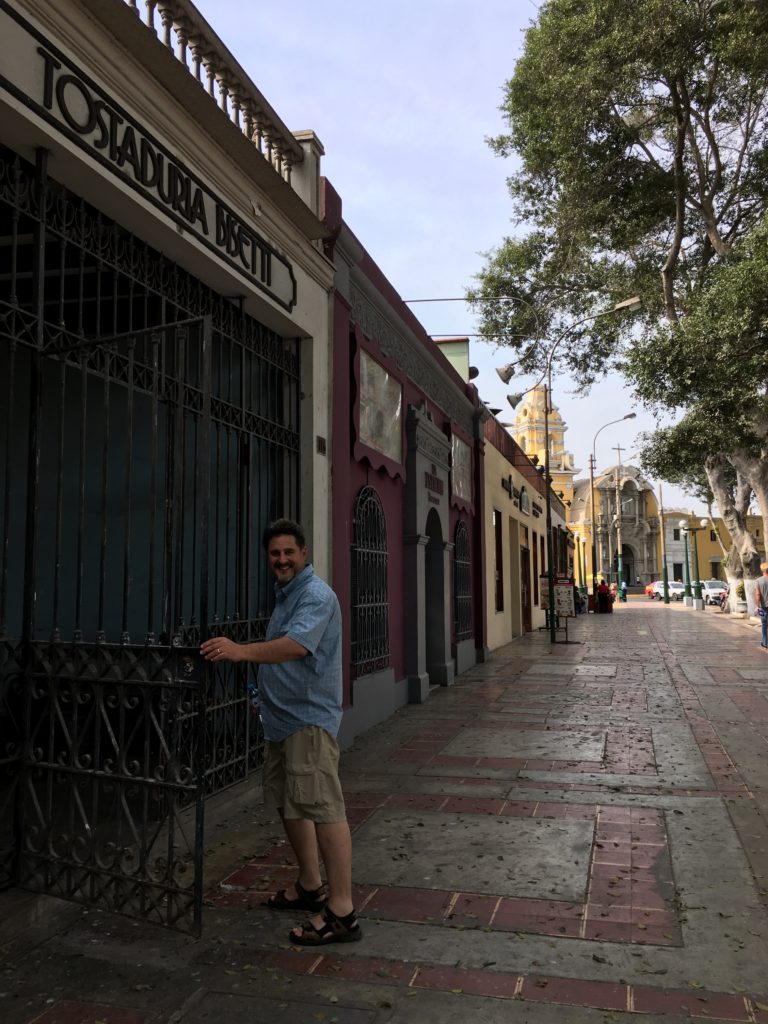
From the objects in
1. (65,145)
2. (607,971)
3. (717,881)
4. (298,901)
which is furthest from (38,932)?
(65,145)

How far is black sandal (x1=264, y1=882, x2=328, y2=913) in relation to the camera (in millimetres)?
3689

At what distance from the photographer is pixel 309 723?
3486 mm

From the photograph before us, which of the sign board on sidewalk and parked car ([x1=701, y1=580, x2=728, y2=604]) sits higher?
the sign board on sidewalk

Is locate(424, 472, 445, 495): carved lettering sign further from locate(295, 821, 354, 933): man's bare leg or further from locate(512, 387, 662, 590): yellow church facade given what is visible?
locate(512, 387, 662, 590): yellow church facade

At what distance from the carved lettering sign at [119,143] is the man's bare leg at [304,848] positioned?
335 cm

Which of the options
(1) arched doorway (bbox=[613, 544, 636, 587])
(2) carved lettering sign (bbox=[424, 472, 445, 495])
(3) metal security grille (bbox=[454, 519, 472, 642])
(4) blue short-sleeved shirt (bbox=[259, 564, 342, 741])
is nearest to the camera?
(4) blue short-sleeved shirt (bbox=[259, 564, 342, 741])

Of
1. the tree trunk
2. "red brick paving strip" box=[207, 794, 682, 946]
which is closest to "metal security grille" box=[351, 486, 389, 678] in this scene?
"red brick paving strip" box=[207, 794, 682, 946]

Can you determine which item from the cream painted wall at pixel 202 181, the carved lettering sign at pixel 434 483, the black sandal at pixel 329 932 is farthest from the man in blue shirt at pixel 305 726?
the carved lettering sign at pixel 434 483

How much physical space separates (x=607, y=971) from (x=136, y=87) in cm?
485

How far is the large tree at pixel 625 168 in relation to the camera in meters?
16.2

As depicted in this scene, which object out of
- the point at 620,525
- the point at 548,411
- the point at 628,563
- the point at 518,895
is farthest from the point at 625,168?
the point at 628,563

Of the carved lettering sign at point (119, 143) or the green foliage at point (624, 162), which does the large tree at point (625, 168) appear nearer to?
the green foliage at point (624, 162)

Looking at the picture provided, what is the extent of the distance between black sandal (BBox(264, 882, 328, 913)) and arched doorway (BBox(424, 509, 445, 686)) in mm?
7965

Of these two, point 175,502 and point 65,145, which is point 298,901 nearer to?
point 175,502
